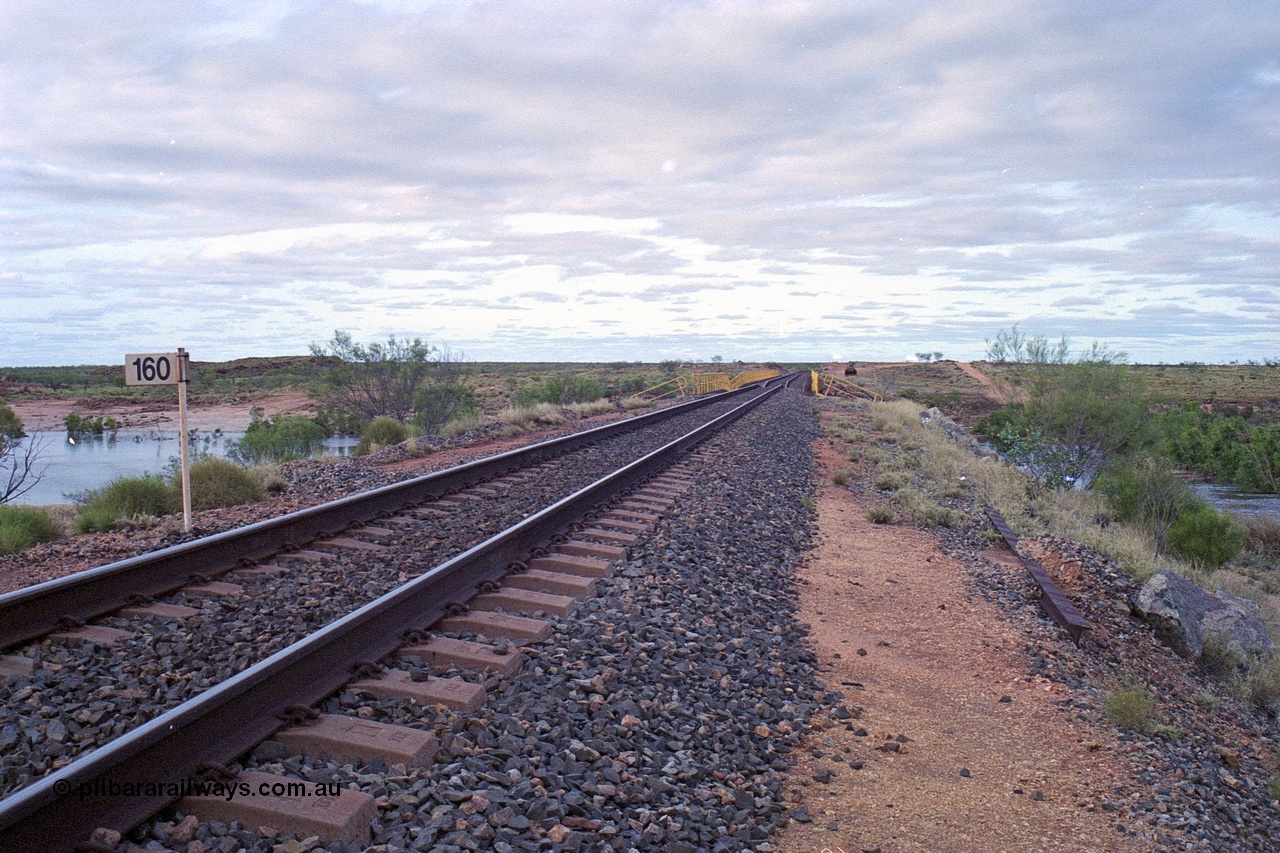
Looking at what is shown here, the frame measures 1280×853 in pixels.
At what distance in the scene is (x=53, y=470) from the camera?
28.3 m

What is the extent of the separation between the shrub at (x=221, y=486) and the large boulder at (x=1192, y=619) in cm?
1127

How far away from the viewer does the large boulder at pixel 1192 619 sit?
→ 9.23 meters

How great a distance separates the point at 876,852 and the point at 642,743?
1337 mm

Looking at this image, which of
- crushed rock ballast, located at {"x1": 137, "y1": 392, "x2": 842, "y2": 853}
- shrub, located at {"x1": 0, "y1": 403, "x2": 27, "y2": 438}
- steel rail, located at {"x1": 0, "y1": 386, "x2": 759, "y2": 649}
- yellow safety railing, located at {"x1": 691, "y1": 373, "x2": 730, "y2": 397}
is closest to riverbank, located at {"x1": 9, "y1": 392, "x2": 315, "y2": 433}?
shrub, located at {"x1": 0, "y1": 403, "x2": 27, "y2": 438}

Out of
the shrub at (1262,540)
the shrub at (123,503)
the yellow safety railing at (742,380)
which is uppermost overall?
the yellow safety railing at (742,380)

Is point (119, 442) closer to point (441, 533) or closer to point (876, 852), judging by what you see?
point (441, 533)

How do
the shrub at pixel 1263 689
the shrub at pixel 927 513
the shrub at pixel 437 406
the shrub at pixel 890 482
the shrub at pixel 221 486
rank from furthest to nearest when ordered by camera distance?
the shrub at pixel 437 406, the shrub at pixel 890 482, the shrub at pixel 927 513, the shrub at pixel 221 486, the shrub at pixel 1263 689

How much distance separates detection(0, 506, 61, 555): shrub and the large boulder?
12.2 meters

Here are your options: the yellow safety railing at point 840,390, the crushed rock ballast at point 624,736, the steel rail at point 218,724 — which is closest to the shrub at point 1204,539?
the crushed rock ballast at point 624,736
